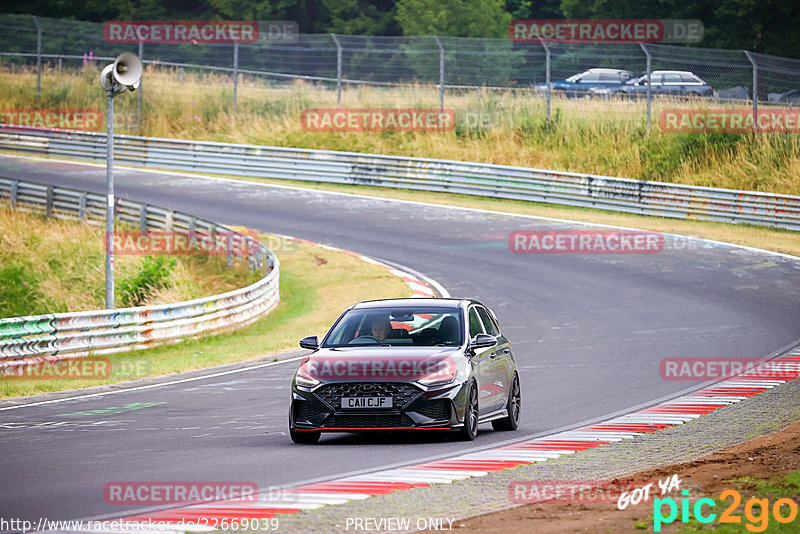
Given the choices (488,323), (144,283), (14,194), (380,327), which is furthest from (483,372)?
(14,194)

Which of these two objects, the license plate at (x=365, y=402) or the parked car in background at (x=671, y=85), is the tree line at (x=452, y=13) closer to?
the parked car in background at (x=671, y=85)

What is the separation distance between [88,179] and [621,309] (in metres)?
22.3

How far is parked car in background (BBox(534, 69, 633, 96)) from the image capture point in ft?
129

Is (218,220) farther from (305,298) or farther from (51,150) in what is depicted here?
(51,150)

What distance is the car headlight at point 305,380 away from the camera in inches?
435

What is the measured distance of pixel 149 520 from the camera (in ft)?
24.5

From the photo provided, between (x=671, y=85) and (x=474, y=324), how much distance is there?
2657cm

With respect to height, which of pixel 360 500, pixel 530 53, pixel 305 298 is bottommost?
pixel 305 298

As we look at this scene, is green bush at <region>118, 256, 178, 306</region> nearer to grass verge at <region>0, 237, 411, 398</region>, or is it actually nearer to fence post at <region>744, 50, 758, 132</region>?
grass verge at <region>0, 237, 411, 398</region>

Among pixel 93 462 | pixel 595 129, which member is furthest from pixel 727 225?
pixel 93 462

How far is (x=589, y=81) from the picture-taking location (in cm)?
4144

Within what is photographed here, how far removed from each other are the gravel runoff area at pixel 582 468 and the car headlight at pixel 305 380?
2380 mm

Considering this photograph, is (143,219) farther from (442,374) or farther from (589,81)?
(442,374)

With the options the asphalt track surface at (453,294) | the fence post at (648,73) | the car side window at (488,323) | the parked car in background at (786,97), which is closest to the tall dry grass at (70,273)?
the asphalt track surface at (453,294)
